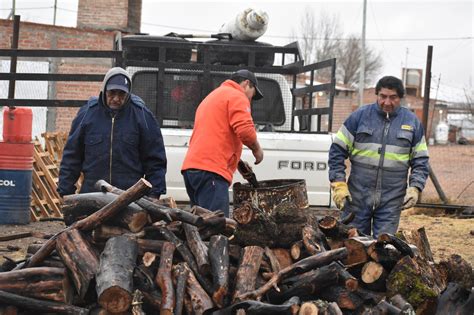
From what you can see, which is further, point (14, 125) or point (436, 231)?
point (436, 231)

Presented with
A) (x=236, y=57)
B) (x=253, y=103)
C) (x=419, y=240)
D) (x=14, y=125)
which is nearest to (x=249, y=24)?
(x=236, y=57)

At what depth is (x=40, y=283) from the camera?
5223mm

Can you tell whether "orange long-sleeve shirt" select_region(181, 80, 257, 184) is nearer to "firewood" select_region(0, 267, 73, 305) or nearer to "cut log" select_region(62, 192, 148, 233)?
"cut log" select_region(62, 192, 148, 233)

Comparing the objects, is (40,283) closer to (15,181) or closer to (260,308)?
(260,308)

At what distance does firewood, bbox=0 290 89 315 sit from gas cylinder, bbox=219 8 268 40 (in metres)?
7.02

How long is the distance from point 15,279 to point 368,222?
310 centimetres

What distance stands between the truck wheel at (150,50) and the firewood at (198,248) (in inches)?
234

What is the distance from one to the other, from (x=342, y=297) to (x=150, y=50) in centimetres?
677

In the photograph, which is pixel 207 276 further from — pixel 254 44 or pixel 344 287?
pixel 254 44

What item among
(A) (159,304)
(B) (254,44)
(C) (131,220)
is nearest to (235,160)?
(C) (131,220)

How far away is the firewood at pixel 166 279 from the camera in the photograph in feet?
16.4

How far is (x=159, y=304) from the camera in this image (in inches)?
201

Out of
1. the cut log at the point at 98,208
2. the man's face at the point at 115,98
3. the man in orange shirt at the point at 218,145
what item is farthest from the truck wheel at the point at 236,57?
the cut log at the point at 98,208

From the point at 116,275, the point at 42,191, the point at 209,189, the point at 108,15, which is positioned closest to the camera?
the point at 116,275
